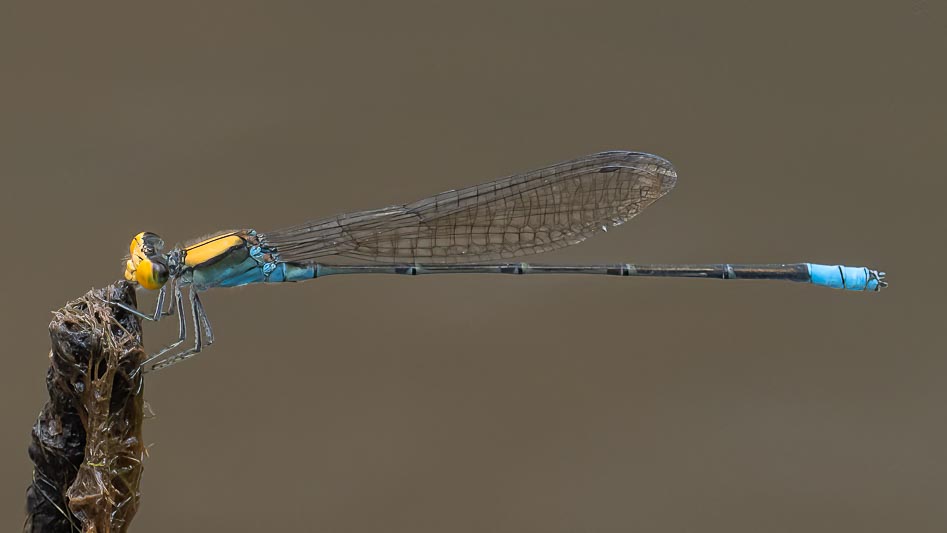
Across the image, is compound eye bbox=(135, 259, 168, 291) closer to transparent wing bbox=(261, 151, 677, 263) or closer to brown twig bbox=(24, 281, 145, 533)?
brown twig bbox=(24, 281, 145, 533)

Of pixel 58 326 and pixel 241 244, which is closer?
pixel 58 326

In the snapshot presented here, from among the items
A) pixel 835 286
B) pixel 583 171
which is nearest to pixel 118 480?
pixel 583 171

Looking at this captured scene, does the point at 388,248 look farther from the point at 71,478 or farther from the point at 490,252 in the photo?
the point at 71,478

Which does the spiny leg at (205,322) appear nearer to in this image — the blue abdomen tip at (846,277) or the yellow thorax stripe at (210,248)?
the yellow thorax stripe at (210,248)

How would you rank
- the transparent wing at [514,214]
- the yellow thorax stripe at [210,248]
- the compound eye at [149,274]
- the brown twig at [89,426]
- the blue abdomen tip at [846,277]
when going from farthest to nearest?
the blue abdomen tip at [846,277]
the transparent wing at [514,214]
the yellow thorax stripe at [210,248]
the compound eye at [149,274]
the brown twig at [89,426]

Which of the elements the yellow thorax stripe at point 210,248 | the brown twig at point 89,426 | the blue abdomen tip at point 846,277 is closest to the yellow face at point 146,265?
the yellow thorax stripe at point 210,248

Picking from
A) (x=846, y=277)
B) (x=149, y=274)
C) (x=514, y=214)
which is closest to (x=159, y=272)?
(x=149, y=274)
